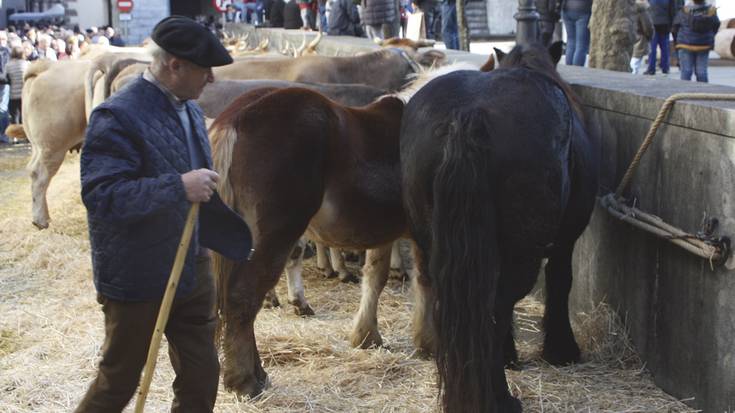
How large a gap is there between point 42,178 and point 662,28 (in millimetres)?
11445

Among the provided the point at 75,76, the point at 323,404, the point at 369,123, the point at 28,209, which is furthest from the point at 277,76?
the point at 323,404

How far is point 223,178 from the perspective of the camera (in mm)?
5117

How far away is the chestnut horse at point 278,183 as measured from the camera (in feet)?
16.6

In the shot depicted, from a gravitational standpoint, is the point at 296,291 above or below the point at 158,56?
below

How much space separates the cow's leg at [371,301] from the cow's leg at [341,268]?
1.71m

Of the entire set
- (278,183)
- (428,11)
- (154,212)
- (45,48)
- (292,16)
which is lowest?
(278,183)

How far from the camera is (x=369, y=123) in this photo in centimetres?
547

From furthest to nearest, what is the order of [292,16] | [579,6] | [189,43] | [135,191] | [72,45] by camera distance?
[292,16]
[72,45]
[579,6]
[189,43]
[135,191]

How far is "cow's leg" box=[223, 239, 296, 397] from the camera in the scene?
201 inches

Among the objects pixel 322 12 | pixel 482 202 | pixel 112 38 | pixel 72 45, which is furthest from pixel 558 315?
pixel 112 38

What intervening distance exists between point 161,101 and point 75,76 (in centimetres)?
832

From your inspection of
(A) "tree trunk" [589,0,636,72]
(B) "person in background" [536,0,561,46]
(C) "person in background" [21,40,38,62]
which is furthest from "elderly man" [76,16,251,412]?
(C) "person in background" [21,40,38,62]

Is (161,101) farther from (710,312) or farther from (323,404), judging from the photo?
(710,312)

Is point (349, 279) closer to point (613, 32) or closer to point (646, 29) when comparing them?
point (613, 32)
